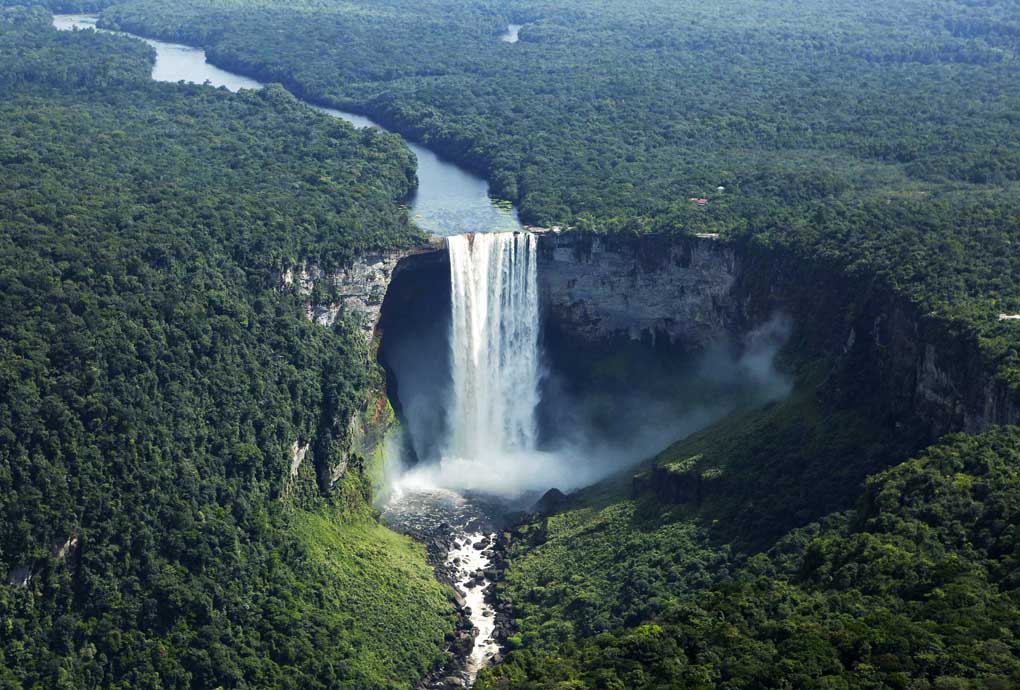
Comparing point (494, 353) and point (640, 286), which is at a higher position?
point (640, 286)

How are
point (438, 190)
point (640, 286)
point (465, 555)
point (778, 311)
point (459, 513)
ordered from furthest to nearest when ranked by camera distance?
point (438, 190) → point (640, 286) → point (778, 311) → point (459, 513) → point (465, 555)

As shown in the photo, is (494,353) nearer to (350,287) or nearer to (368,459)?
(350,287)

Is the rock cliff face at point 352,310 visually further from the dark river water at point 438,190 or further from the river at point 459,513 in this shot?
the dark river water at point 438,190

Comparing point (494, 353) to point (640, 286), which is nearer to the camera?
point (640, 286)

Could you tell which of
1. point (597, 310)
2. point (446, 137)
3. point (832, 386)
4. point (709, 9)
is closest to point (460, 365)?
point (597, 310)

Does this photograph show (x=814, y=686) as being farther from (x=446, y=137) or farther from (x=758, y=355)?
(x=446, y=137)

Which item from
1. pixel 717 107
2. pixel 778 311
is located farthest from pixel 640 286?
pixel 717 107
